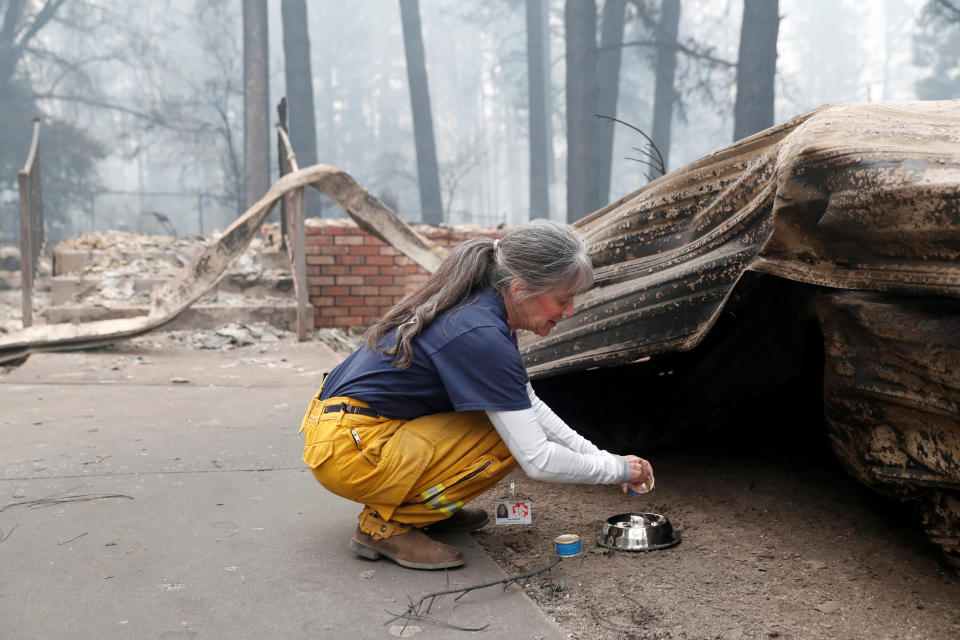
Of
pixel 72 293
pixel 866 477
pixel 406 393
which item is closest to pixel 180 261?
pixel 72 293

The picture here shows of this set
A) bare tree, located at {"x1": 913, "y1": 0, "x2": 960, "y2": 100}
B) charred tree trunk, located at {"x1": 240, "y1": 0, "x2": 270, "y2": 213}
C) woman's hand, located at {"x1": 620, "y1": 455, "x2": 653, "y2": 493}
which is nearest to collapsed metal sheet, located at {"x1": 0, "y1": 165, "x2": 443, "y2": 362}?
woman's hand, located at {"x1": 620, "y1": 455, "x2": 653, "y2": 493}

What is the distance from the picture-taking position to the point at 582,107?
639 inches

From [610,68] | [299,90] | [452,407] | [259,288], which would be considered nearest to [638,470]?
[452,407]

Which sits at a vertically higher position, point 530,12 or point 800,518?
point 530,12

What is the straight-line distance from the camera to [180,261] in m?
10.1

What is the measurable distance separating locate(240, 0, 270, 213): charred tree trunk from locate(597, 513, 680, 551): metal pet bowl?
573 inches

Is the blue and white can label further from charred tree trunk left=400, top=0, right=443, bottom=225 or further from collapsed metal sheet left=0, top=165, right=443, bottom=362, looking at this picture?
charred tree trunk left=400, top=0, right=443, bottom=225

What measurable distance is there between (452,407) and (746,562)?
1.03 meters

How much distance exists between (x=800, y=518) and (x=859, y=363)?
91 cm

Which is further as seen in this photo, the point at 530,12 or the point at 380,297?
the point at 530,12

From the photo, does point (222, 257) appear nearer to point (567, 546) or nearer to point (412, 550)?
point (412, 550)

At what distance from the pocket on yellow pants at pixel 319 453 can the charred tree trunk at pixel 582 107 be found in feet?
46.0

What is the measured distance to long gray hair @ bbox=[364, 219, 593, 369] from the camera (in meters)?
2.28

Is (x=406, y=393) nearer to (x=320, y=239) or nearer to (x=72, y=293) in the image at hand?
(x=320, y=239)
